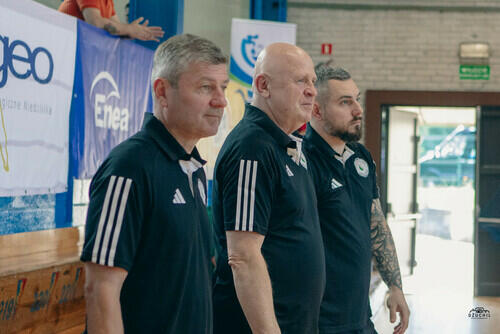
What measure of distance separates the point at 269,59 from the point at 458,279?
26.3 ft

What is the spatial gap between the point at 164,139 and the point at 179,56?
215mm

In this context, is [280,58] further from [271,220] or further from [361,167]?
[361,167]

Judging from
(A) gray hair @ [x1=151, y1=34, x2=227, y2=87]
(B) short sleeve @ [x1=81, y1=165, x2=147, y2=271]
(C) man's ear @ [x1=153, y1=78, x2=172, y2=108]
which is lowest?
(B) short sleeve @ [x1=81, y1=165, x2=147, y2=271]

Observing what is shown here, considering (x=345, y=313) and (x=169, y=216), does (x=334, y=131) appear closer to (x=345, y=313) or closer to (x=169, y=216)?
(x=345, y=313)

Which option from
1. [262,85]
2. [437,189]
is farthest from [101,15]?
[437,189]

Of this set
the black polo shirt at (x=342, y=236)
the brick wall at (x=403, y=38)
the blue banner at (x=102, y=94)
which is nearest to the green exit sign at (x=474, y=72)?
the brick wall at (x=403, y=38)

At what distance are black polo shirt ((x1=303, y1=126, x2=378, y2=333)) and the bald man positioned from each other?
301 mm

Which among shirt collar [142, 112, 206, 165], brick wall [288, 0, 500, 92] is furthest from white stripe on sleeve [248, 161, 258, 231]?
brick wall [288, 0, 500, 92]

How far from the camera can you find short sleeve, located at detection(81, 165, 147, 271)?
1303 mm

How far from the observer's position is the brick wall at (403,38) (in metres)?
8.39

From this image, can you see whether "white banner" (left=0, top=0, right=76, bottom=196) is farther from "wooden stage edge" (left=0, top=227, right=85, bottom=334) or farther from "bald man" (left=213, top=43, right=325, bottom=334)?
"bald man" (left=213, top=43, right=325, bottom=334)

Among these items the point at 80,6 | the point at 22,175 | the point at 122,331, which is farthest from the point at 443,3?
the point at 122,331

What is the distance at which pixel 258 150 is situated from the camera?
1928 mm

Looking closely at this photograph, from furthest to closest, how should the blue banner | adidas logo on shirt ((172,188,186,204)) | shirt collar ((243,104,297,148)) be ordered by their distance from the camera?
the blue banner < shirt collar ((243,104,297,148)) < adidas logo on shirt ((172,188,186,204))
